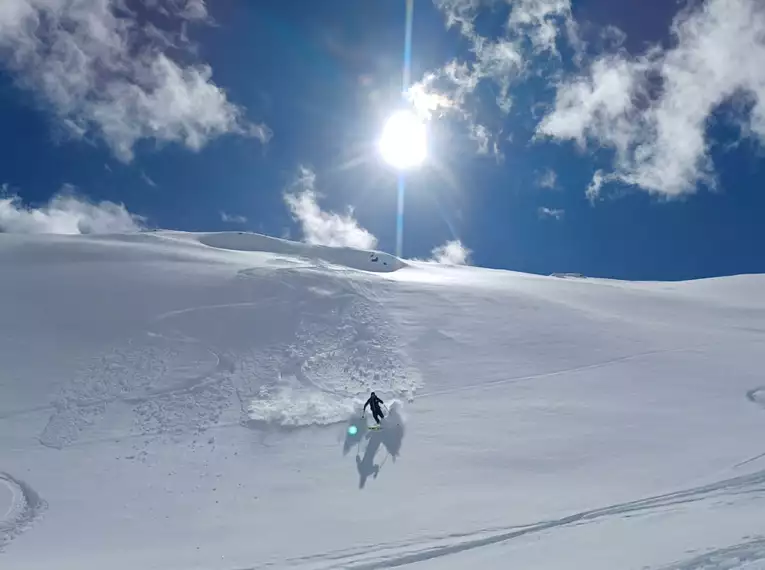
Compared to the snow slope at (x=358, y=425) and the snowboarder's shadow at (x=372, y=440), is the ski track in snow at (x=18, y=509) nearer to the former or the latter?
the snow slope at (x=358, y=425)

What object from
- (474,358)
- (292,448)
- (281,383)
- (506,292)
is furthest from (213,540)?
(506,292)

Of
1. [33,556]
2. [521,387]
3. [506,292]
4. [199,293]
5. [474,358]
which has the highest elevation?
[506,292]

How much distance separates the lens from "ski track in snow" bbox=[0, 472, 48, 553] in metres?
12.2

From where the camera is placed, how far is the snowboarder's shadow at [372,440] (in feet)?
48.0

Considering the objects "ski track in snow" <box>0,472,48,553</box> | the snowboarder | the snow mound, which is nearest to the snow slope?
"ski track in snow" <box>0,472,48,553</box>

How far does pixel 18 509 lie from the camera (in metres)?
12.9

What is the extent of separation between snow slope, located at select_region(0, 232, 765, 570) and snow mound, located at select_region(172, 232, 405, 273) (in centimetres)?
888

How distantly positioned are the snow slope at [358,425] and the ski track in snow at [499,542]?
5 centimetres

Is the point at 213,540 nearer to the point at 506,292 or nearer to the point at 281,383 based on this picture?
the point at 281,383

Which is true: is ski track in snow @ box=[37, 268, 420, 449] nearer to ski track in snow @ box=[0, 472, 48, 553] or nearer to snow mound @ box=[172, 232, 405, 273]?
ski track in snow @ box=[0, 472, 48, 553]

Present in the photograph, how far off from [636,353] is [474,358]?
5.78 metres

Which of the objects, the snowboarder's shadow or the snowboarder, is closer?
the snowboarder's shadow

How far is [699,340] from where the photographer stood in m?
24.6

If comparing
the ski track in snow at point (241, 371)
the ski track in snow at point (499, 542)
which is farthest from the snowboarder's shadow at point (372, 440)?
the ski track in snow at point (499, 542)
